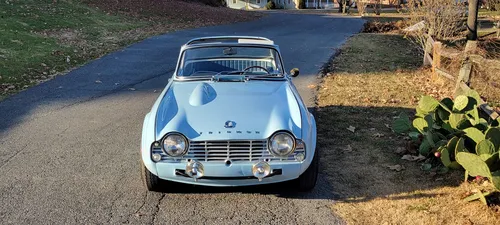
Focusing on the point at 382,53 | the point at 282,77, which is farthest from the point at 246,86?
the point at 382,53

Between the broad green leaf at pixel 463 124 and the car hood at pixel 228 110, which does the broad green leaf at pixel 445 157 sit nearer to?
the broad green leaf at pixel 463 124

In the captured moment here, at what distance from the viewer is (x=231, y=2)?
70.8 meters

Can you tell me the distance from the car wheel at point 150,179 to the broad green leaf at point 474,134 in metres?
3.07

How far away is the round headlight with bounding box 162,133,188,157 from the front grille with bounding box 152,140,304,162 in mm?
50

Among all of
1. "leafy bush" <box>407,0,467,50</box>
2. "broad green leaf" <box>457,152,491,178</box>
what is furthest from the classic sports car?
"leafy bush" <box>407,0,467,50</box>

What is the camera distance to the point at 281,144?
410cm

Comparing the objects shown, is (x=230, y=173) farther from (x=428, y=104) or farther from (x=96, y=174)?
(x=428, y=104)

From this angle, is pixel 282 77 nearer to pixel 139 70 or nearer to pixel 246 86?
pixel 246 86

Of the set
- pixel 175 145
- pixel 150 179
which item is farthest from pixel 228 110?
pixel 150 179

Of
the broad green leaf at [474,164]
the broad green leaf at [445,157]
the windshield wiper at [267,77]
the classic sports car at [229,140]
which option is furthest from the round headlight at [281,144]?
the broad green leaf at [445,157]

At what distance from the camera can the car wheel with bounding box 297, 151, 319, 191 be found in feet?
14.2

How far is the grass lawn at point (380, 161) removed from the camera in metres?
4.09

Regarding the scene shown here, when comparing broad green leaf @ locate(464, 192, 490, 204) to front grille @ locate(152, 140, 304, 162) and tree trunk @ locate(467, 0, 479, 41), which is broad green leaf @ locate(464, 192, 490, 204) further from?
tree trunk @ locate(467, 0, 479, 41)

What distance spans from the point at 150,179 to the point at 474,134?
318 centimetres
